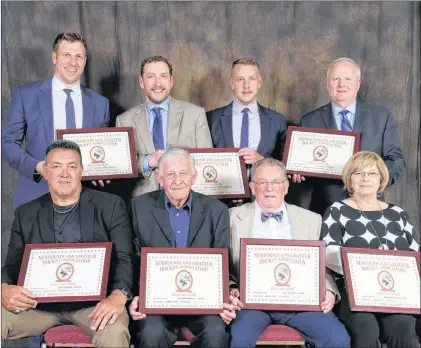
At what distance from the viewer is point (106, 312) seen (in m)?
3.69

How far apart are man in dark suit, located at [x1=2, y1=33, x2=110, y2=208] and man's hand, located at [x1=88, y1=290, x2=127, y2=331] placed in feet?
4.61

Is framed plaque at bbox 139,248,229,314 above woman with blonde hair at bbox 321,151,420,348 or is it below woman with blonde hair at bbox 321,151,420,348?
below

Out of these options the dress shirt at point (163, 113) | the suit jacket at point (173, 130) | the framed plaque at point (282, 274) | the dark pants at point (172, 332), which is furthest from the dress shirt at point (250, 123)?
the dark pants at point (172, 332)

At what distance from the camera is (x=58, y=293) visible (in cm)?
374

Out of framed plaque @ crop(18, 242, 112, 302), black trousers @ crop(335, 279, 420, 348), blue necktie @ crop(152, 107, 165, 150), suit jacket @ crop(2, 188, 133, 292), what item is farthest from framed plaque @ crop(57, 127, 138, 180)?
black trousers @ crop(335, 279, 420, 348)

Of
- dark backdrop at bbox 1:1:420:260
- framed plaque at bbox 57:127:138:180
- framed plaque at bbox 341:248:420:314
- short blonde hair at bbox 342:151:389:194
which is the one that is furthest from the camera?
dark backdrop at bbox 1:1:420:260

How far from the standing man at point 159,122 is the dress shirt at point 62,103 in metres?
0.30

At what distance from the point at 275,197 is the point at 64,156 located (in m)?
1.28

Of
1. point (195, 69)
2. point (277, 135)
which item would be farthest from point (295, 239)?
point (195, 69)

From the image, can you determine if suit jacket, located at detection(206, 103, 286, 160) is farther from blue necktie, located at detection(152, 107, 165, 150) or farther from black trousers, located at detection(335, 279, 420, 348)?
black trousers, located at detection(335, 279, 420, 348)

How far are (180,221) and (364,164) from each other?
1.20 meters

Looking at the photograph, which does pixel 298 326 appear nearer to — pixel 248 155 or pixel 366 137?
pixel 248 155

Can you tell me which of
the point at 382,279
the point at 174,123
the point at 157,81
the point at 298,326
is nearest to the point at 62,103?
the point at 157,81

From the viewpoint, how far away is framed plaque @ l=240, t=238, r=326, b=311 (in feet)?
12.4
